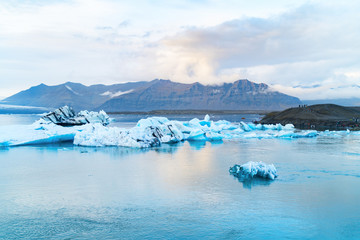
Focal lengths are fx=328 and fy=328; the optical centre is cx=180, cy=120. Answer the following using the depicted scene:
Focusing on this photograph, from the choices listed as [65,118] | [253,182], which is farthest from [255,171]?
[65,118]

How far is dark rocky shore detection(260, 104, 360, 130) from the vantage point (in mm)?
41784

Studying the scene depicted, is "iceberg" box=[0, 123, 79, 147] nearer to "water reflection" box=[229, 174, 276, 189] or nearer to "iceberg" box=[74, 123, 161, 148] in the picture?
"iceberg" box=[74, 123, 161, 148]

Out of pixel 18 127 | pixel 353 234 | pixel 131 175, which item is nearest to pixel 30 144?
pixel 18 127

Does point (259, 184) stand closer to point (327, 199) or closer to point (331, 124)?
point (327, 199)

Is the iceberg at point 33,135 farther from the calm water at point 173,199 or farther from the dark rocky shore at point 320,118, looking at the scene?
the dark rocky shore at point 320,118

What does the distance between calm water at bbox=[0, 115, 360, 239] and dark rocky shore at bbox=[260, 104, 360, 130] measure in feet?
91.2

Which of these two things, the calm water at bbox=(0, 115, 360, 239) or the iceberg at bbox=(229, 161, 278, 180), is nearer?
the calm water at bbox=(0, 115, 360, 239)

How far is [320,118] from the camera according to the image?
46.2m

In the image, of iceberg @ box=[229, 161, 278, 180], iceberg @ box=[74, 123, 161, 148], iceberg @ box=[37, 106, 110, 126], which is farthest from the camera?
iceberg @ box=[37, 106, 110, 126]

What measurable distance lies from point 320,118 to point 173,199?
137 ft

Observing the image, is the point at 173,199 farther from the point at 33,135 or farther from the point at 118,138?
the point at 33,135

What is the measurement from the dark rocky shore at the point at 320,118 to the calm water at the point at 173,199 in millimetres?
27803

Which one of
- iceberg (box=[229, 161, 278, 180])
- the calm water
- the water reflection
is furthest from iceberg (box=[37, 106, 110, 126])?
the water reflection

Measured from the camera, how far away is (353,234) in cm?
712
